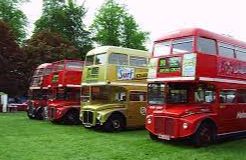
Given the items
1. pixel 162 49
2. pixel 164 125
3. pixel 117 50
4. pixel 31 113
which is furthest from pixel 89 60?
pixel 31 113

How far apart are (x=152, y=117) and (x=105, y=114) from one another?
431 centimetres

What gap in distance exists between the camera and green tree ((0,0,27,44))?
5691 centimetres

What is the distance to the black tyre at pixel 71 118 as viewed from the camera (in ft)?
84.2

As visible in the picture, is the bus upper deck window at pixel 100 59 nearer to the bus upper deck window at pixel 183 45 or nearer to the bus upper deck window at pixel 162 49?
the bus upper deck window at pixel 162 49

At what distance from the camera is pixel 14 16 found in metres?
58.1

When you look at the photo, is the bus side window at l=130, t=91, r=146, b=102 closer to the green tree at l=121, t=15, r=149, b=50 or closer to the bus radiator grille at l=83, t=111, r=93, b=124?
the bus radiator grille at l=83, t=111, r=93, b=124

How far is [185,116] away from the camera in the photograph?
53.3 ft

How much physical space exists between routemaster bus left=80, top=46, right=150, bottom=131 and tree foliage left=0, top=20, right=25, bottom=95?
66.2 feet

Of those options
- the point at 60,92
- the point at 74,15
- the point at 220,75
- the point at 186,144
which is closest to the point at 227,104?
the point at 220,75

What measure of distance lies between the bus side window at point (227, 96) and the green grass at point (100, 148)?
157 cm

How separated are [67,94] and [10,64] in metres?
18.0

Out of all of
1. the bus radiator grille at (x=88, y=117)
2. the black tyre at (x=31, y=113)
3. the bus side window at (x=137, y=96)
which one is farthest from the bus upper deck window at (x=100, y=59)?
the black tyre at (x=31, y=113)

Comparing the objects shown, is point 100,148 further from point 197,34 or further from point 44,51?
point 44,51

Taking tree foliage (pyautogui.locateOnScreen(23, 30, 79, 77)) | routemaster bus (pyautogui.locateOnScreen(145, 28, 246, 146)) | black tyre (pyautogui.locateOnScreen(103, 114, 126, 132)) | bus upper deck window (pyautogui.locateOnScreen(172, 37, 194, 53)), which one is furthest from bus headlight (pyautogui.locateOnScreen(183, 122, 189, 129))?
tree foliage (pyautogui.locateOnScreen(23, 30, 79, 77))
